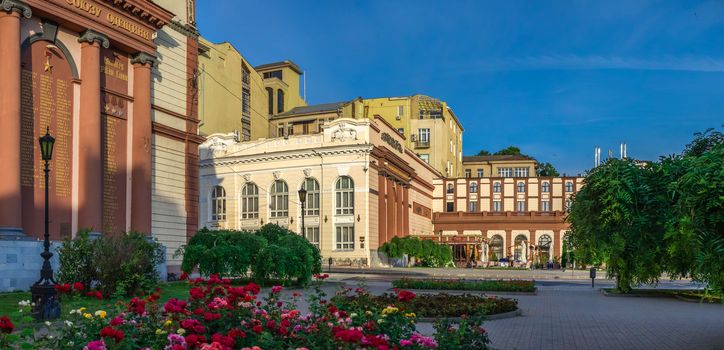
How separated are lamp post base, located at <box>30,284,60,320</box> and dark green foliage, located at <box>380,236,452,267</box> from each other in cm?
4262

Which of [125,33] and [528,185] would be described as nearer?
[125,33]

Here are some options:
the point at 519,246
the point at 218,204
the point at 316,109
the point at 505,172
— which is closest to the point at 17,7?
the point at 218,204

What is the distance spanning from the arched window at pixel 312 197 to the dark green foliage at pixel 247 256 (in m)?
27.7

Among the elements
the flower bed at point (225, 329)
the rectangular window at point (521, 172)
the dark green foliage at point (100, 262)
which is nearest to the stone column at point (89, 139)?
the dark green foliage at point (100, 262)

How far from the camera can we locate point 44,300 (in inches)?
507

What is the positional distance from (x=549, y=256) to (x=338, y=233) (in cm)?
3445

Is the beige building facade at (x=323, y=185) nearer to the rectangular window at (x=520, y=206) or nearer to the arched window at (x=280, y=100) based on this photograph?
the arched window at (x=280, y=100)

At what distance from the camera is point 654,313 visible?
18531mm

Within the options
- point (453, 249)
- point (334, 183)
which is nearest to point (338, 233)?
point (334, 183)

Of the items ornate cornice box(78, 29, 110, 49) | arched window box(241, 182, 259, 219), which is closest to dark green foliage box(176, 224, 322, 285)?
ornate cornice box(78, 29, 110, 49)

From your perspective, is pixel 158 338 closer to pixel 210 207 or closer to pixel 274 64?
pixel 210 207

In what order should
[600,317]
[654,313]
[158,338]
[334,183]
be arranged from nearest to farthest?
[158,338] < [600,317] < [654,313] < [334,183]

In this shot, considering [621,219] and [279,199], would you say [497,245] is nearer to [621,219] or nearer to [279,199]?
[279,199]

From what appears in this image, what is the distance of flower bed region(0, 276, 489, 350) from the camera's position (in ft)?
19.0
